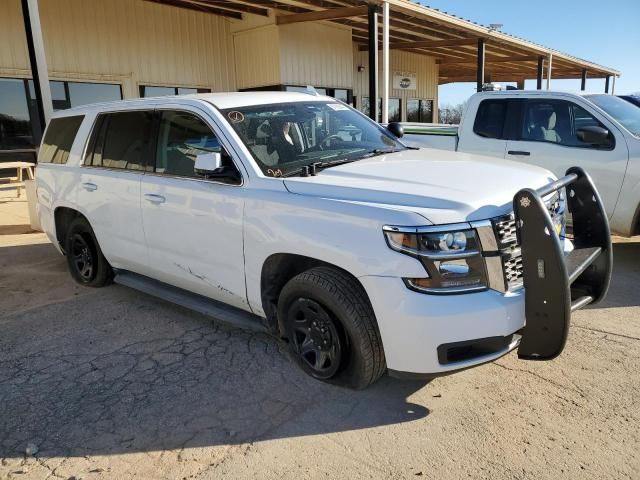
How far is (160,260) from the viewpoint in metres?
4.41

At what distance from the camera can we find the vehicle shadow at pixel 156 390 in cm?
303

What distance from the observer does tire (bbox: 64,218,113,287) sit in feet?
17.7

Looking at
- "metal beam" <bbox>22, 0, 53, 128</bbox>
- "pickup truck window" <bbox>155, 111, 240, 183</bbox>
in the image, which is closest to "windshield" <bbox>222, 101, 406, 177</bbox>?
"pickup truck window" <bbox>155, 111, 240, 183</bbox>

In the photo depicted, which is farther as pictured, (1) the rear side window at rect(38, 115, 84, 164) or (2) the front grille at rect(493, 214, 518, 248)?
(1) the rear side window at rect(38, 115, 84, 164)

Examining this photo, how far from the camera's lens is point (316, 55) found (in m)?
16.5

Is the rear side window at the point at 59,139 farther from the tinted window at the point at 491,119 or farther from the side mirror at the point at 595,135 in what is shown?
the side mirror at the point at 595,135

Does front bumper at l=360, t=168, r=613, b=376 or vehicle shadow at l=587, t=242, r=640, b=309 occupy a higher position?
front bumper at l=360, t=168, r=613, b=376

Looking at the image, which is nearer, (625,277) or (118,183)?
(118,183)

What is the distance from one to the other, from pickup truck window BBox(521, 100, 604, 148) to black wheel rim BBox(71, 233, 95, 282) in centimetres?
519

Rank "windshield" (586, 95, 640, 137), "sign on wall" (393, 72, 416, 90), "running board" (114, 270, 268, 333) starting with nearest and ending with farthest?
"running board" (114, 270, 268, 333)
"windshield" (586, 95, 640, 137)
"sign on wall" (393, 72, 416, 90)

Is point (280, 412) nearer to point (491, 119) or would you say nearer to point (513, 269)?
point (513, 269)

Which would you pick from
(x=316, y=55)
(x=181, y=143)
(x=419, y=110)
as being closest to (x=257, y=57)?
(x=316, y=55)

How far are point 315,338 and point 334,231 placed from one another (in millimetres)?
746

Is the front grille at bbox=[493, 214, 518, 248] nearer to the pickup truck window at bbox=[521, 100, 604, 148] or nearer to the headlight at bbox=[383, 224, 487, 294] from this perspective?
the headlight at bbox=[383, 224, 487, 294]
